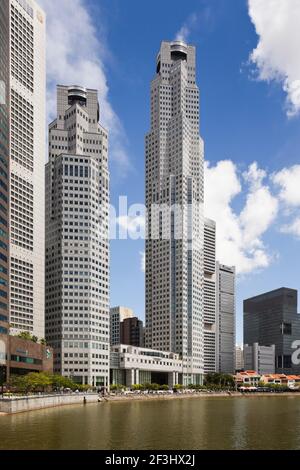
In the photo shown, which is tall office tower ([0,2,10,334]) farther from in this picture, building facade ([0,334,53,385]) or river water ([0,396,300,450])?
river water ([0,396,300,450])

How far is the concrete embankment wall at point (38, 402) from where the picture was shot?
116 m

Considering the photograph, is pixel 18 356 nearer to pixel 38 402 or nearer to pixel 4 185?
pixel 38 402

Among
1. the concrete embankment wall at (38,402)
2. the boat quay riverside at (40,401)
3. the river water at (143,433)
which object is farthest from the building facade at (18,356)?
the river water at (143,433)

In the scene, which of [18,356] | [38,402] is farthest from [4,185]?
[38,402]

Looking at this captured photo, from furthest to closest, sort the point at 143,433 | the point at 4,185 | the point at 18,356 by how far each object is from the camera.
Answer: the point at 18,356, the point at 4,185, the point at 143,433

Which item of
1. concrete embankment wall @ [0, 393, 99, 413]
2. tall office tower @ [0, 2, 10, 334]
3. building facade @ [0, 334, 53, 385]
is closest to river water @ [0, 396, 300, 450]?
concrete embankment wall @ [0, 393, 99, 413]

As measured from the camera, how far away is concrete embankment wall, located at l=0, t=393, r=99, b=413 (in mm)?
116188

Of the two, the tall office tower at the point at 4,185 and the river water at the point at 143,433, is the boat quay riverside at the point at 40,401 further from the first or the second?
the tall office tower at the point at 4,185

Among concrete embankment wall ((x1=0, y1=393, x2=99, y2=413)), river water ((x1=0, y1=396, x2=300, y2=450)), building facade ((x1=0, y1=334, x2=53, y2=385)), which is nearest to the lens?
river water ((x1=0, y1=396, x2=300, y2=450))

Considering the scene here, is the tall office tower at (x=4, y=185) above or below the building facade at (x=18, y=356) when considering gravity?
above

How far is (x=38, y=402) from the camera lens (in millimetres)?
136125
